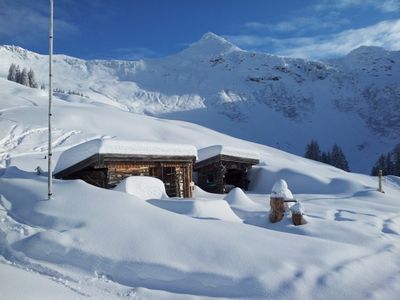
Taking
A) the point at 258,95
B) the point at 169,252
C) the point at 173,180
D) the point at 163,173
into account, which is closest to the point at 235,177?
the point at 173,180

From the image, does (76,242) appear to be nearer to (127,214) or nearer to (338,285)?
(127,214)

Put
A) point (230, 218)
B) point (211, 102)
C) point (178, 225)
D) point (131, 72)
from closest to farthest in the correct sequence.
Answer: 1. point (178, 225)
2. point (230, 218)
3. point (211, 102)
4. point (131, 72)

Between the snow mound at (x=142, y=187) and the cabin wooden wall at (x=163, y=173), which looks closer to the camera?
the snow mound at (x=142, y=187)

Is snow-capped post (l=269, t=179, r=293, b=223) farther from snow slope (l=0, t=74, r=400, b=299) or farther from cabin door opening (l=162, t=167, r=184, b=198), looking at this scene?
cabin door opening (l=162, t=167, r=184, b=198)

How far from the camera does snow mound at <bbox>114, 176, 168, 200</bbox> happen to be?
13688 mm

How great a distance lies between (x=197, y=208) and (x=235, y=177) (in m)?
17.3

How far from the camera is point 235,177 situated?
28.9 metres

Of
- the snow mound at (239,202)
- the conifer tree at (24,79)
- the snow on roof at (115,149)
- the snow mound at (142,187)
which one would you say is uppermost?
the conifer tree at (24,79)

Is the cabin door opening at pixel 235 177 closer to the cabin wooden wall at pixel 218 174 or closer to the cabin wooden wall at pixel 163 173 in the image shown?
the cabin wooden wall at pixel 218 174

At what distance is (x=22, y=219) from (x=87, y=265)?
2.92m

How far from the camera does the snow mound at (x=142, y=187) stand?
44.9 feet

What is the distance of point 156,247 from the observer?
8.48m

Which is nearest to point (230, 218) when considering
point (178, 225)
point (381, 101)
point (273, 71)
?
point (178, 225)

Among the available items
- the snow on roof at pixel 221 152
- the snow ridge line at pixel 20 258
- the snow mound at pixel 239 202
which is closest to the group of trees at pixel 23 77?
the snow on roof at pixel 221 152
